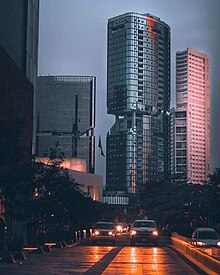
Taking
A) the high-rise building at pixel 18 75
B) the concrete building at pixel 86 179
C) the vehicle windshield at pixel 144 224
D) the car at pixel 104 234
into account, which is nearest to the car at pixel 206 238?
the vehicle windshield at pixel 144 224

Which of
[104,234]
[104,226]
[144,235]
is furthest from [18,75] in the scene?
[144,235]

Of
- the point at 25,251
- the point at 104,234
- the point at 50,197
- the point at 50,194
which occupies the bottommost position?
the point at 25,251

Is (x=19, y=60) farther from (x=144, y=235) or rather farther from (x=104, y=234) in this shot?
(x=144, y=235)

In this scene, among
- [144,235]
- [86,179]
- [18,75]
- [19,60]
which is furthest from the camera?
[86,179]

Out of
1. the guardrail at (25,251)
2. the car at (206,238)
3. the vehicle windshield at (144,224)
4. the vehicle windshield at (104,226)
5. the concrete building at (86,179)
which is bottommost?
the guardrail at (25,251)

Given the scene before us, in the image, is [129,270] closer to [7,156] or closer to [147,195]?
[7,156]

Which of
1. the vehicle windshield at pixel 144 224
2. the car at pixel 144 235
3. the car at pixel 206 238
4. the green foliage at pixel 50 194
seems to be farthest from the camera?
the vehicle windshield at pixel 144 224

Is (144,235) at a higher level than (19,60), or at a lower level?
lower

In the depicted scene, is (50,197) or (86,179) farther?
(86,179)

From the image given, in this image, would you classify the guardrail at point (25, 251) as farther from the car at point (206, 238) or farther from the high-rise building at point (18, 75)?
the car at point (206, 238)

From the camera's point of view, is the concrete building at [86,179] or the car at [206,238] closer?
the car at [206,238]

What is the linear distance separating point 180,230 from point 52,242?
71.7 ft

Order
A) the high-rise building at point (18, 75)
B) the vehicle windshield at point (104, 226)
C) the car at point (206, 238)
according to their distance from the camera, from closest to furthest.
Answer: the car at point (206, 238) < the high-rise building at point (18, 75) < the vehicle windshield at point (104, 226)

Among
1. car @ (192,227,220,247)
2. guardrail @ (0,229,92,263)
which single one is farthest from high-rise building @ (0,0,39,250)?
car @ (192,227,220,247)
